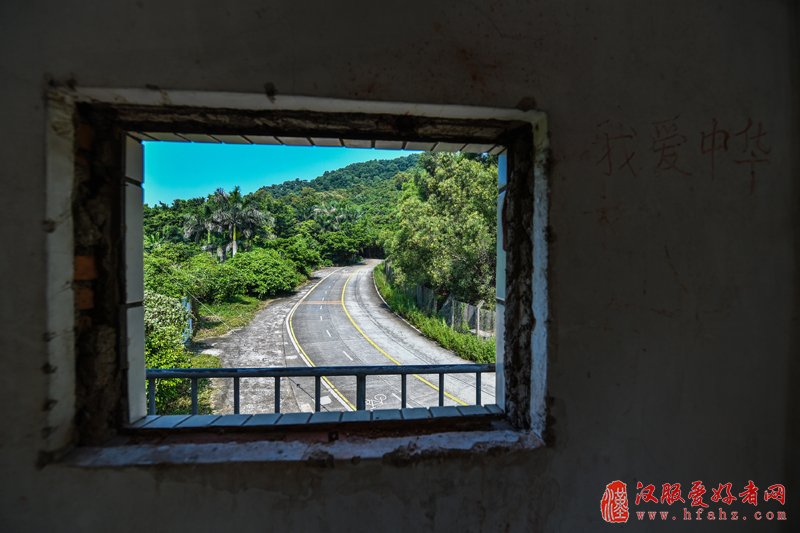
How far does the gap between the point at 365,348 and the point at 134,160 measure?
41.3 ft

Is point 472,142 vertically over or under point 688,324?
over

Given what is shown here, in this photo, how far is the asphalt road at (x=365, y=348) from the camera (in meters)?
8.73

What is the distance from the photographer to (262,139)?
1474 mm

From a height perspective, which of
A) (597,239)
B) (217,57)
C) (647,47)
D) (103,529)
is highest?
(647,47)

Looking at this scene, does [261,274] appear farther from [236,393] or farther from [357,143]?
[357,143]

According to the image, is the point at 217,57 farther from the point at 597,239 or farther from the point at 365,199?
the point at 365,199

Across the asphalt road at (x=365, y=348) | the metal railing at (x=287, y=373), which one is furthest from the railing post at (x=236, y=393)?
the asphalt road at (x=365, y=348)

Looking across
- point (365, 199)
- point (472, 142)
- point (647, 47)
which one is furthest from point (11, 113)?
point (365, 199)

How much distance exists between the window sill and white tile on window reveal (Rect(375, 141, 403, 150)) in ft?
3.99

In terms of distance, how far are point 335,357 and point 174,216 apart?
123 ft

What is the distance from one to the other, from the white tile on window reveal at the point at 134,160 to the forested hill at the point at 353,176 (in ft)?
250

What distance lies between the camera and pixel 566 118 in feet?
3.99

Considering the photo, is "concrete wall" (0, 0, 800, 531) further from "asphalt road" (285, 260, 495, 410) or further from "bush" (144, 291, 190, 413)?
"bush" (144, 291, 190, 413)

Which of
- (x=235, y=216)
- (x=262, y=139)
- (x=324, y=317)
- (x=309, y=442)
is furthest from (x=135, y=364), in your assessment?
(x=235, y=216)
